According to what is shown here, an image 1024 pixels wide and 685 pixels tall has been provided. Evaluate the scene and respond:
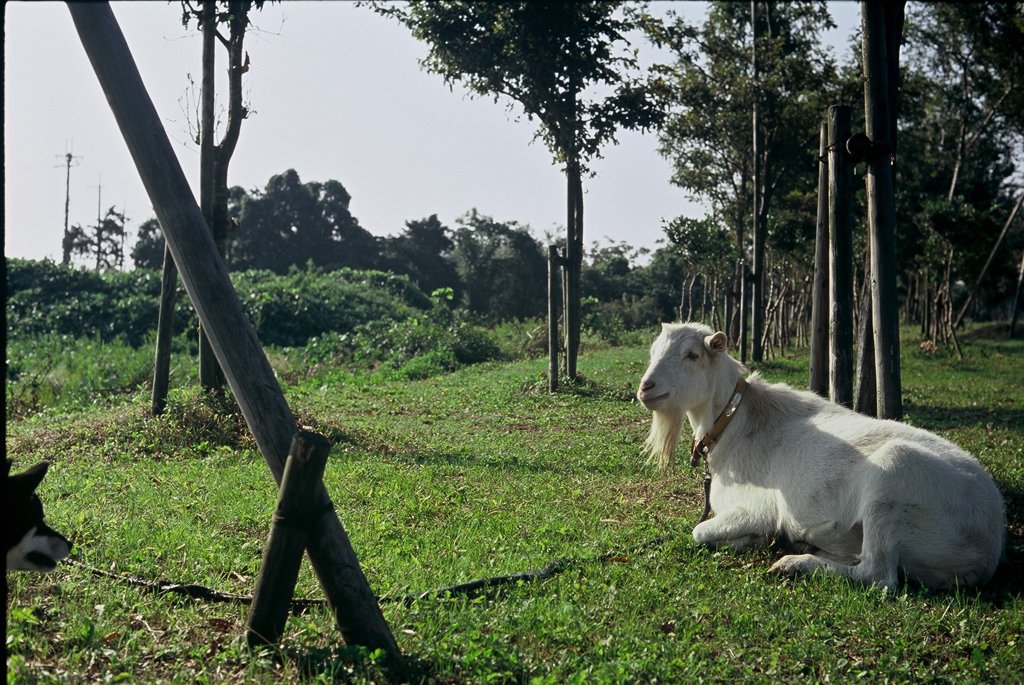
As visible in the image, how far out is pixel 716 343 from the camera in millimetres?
5902

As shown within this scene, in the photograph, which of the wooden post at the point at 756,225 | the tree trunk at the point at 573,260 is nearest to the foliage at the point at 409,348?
the tree trunk at the point at 573,260

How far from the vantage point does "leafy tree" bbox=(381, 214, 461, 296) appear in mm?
45062

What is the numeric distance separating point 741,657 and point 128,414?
8.86m

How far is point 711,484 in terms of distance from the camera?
6.20 metres

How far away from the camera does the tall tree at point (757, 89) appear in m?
18.1

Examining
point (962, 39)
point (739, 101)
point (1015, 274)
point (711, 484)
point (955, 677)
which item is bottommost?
point (955, 677)

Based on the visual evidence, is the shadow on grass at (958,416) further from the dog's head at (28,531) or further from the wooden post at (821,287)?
the dog's head at (28,531)

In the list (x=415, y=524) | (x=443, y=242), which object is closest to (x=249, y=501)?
(x=415, y=524)

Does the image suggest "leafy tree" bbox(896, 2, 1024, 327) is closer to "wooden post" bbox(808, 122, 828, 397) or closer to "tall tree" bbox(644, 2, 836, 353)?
"tall tree" bbox(644, 2, 836, 353)

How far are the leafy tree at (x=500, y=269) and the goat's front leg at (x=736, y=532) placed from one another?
29.6m

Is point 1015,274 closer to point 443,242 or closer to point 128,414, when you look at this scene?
point 443,242

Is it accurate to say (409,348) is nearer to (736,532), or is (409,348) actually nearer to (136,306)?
(136,306)

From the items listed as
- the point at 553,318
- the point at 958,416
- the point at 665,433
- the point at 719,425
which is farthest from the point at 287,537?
the point at 553,318

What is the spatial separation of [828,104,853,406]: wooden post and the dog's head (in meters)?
6.09
